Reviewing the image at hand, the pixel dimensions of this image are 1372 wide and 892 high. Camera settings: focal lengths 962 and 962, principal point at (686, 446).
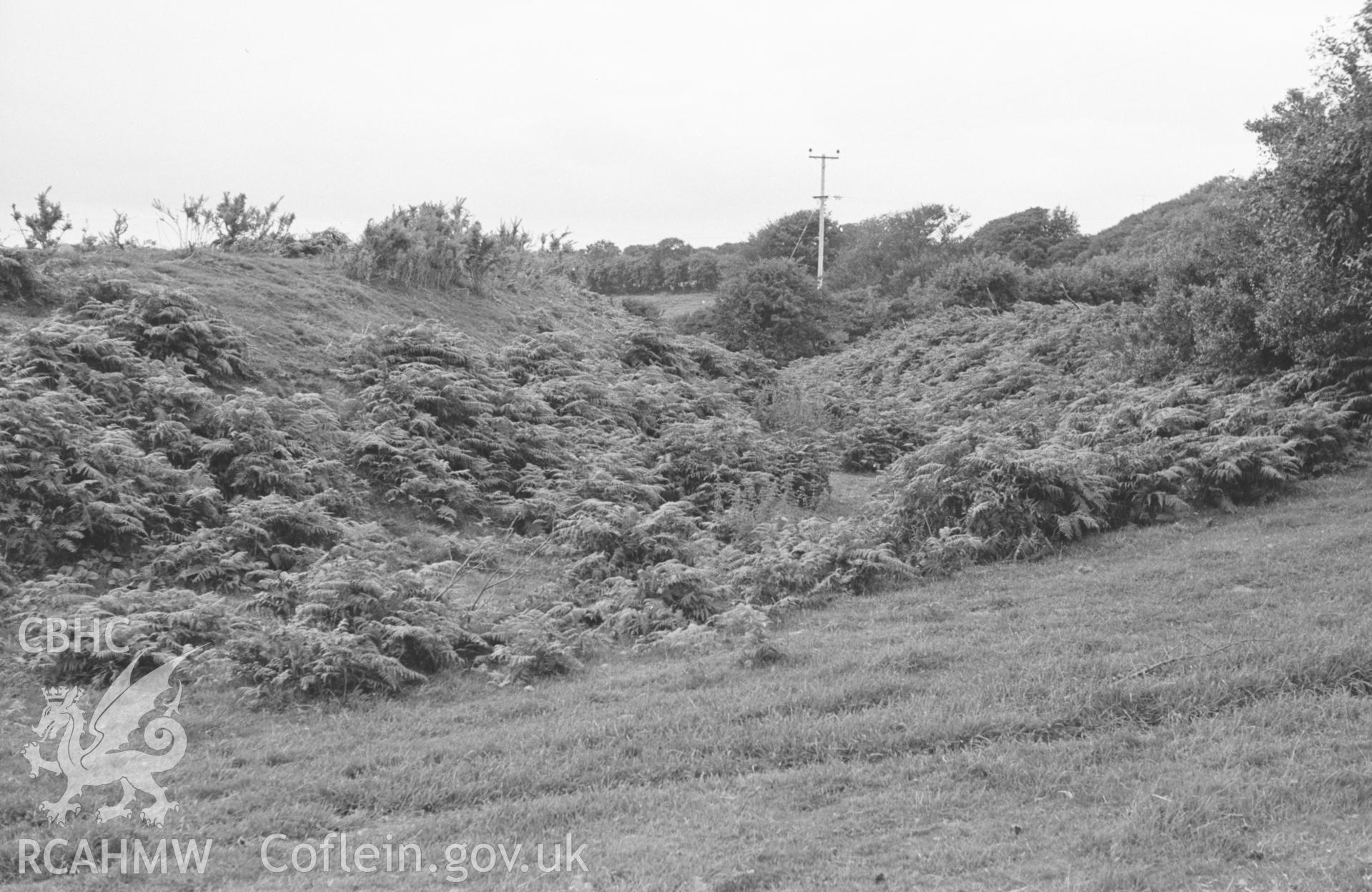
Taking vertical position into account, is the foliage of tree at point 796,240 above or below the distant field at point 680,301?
above

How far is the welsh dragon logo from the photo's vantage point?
198 inches

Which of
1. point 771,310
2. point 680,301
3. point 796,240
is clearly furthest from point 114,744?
point 796,240

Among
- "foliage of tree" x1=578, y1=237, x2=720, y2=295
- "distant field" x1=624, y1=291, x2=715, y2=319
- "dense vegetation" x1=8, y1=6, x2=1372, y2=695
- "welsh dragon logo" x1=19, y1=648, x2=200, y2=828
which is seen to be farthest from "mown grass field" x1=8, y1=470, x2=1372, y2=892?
"foliage of tree" x1=578, y1=237, x2=720, y2=295

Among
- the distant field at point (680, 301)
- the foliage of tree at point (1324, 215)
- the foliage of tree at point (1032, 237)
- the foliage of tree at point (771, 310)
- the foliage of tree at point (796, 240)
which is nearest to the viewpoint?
the foliage of tree at point (1324, 215)

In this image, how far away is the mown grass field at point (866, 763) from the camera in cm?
436

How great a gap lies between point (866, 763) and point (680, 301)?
154ft

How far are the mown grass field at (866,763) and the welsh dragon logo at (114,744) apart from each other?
4.9 inches

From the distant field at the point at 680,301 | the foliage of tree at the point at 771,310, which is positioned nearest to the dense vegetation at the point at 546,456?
the foliage of tree at the point at 771,310

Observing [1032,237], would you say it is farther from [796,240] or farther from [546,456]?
[546,456]

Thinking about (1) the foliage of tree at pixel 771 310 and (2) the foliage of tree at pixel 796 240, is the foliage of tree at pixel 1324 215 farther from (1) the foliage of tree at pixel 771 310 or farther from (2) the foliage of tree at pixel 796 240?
(2) the foliage of tree at pixel 796 240

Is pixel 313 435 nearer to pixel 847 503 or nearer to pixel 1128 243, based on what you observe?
pixel 847 503

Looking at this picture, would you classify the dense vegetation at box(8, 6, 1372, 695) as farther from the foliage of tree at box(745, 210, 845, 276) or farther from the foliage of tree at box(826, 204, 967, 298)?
the foliage of tree at box(745, 210, 845, 276)

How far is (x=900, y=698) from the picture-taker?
6.45 meters

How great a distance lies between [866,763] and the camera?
550 cm
